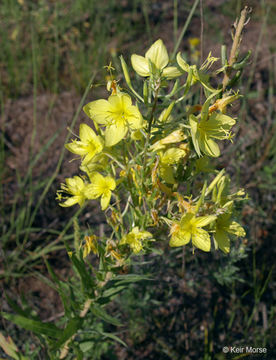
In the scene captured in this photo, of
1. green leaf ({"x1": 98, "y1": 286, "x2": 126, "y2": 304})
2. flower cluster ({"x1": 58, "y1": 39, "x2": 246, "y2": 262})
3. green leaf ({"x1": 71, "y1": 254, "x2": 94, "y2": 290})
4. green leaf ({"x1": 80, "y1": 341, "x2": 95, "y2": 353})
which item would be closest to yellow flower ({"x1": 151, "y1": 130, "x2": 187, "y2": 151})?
flower cluster ({"x1": 58, "y1": 39, "x2": 246, "y2": 262})

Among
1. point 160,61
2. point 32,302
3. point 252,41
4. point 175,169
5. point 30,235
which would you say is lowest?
point 32,302

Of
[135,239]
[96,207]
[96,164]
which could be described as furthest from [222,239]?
[96,207]

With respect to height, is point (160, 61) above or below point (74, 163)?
above

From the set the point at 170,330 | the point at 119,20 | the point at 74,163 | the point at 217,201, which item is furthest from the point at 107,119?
the point at 119,20

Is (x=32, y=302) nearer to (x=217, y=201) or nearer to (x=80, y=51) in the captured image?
(x=217, y=201)

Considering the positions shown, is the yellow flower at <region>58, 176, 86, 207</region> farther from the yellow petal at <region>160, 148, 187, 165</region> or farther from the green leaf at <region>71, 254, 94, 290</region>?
the yellow petal at <region>160, 148, 187, 165</region>

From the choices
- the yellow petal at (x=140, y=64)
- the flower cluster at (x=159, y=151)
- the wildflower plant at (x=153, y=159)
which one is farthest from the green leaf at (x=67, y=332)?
the yellow petal at (x=140, y=64)

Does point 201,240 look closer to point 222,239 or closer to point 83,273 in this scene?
point 222,239

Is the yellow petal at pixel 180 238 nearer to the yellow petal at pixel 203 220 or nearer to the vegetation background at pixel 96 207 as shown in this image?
the yellow petal at pixel 203 220
